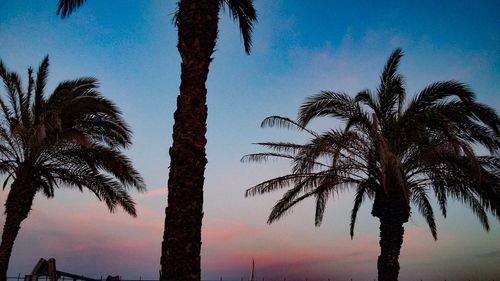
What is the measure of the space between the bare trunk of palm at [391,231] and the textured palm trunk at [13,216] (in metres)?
11.9

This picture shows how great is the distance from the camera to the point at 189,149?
6367 millimetres

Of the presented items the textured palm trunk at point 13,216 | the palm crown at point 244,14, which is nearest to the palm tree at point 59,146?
the textured palm trunk at point 13,216

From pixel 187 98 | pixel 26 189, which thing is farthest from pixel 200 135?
pixel 26 189

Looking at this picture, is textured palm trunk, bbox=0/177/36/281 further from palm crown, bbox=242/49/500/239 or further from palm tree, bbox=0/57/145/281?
palm crown, bbox=242/49/500/239

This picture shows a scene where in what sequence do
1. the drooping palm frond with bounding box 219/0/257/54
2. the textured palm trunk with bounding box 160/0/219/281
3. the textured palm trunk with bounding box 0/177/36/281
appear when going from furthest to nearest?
the textured palm trunk with bounding box 0/177/36/281 → the drooping palm frond with bounding box 219/0/257/54 → the textured palm trunk with bounding box 160/0/219/281

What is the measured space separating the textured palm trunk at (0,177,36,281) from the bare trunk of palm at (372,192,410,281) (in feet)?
39.0

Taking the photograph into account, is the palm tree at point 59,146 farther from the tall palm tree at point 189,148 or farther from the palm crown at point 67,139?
the tall palm tree at point 189,148

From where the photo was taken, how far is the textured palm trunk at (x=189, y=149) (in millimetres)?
5828

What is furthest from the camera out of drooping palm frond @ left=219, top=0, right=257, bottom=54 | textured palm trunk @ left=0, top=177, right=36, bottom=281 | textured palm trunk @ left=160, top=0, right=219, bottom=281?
textured palm trunk @ left=0, top=177, right=36, bottom=281

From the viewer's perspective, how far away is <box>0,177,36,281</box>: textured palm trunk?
1452cm

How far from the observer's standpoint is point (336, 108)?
14438 millimetres

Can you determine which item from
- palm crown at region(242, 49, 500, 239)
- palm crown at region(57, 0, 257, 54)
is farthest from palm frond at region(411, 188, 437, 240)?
palm crown at region(57, 0, 257, 54)

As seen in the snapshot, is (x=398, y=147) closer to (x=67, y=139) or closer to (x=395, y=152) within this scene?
(x=395, y=152)

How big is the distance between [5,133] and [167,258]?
1152 centimetres
